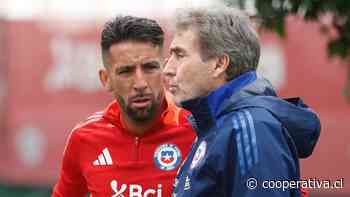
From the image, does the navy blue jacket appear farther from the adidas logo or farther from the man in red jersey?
the adidas logo

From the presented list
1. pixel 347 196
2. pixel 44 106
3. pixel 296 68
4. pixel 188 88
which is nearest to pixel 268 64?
pixel 296 68

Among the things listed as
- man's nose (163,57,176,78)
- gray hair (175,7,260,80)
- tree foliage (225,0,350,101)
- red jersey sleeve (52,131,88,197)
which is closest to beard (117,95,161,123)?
red jersey sleeve (52,131,88,197)

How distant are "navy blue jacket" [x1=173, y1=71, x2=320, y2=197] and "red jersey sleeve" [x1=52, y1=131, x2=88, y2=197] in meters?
1.18

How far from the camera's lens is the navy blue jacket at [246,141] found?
3314 mm

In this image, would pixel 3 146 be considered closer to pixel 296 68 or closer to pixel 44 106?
pixel 44 106

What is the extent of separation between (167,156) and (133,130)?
22 cm

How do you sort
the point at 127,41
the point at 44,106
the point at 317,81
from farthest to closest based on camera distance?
the point at 44,106
the point at 317,81
the point at 127,41

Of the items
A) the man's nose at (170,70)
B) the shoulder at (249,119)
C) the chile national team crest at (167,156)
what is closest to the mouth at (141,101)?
the chile national team crest at (167,156)

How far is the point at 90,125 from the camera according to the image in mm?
4824

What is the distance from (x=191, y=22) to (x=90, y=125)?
4.31 ft

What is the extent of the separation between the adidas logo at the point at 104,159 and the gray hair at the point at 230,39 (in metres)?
1.19

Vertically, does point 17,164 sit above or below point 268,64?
below

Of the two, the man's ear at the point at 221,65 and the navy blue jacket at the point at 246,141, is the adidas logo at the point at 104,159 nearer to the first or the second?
the navy blue jacket at the point at 246,141

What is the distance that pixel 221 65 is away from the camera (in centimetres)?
358
